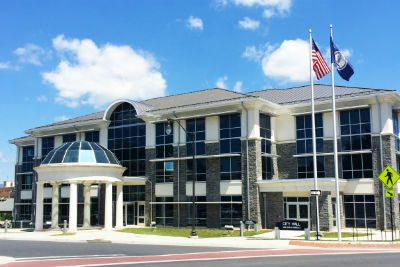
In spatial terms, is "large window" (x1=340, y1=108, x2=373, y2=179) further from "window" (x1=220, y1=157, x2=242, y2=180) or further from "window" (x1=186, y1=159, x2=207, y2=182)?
"window" (x1=186, y1=159, x2=207, y2=182)

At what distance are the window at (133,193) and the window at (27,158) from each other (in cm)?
1761

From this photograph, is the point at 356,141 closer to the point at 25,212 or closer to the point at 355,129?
the point at 355,129

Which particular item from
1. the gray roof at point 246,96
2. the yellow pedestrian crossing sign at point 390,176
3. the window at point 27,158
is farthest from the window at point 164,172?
the yellow pedestrian crossing sign at point 390,176

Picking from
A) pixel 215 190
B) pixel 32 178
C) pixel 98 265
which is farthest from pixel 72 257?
pixel 32 178

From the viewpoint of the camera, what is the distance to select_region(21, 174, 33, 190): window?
201 ft

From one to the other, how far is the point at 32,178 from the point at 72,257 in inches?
1631

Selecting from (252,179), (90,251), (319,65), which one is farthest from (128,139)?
(90,251)

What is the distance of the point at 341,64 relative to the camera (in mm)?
28938

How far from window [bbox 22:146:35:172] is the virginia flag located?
144 ft

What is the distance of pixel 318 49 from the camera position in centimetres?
3195

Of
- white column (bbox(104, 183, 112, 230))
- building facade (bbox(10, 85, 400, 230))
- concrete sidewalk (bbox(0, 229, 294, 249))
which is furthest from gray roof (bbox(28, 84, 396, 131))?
concrete sidewalk (bbox(0, 229, 294, 249))

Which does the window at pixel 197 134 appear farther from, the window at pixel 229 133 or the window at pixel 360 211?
the window at pixel 360 211

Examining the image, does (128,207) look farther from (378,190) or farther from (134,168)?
(378,190)

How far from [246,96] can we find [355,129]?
9.46m
